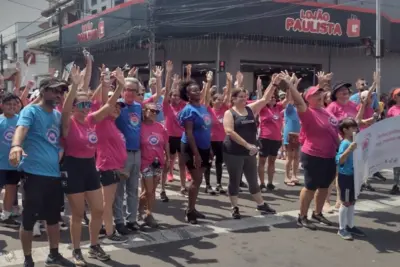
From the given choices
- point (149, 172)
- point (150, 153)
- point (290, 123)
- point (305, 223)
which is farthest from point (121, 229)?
point (290, 123)

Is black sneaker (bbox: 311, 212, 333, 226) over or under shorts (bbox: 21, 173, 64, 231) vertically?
under

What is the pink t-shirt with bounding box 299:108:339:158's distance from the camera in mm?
5863

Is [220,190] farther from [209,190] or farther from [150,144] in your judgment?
[150,144]

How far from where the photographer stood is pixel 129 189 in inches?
222

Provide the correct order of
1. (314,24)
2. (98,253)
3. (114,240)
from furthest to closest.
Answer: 1. (314,24)
2. (114,240)
3. (98,253)

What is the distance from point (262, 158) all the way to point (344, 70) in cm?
1842

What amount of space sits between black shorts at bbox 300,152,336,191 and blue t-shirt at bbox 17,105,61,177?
10.6 ft

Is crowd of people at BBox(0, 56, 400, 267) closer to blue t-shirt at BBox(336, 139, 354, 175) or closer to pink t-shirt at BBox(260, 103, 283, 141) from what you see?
blue t-shirt at BBox(336, 139, 354, 175)

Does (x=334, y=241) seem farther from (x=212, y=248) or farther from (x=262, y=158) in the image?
(x=262, y=158)

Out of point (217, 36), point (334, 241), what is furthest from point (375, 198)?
point (217, 36)

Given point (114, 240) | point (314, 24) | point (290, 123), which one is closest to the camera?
point (114, 240)

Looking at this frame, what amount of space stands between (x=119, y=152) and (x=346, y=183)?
280 cm

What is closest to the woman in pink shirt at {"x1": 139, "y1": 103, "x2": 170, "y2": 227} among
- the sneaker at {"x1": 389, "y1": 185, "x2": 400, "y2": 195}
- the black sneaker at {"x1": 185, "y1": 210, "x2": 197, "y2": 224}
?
the black sneaker at {"x1": 185, "y1": 210, "x2": 197, "y2": 224}

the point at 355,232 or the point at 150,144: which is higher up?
the point at 150,144
